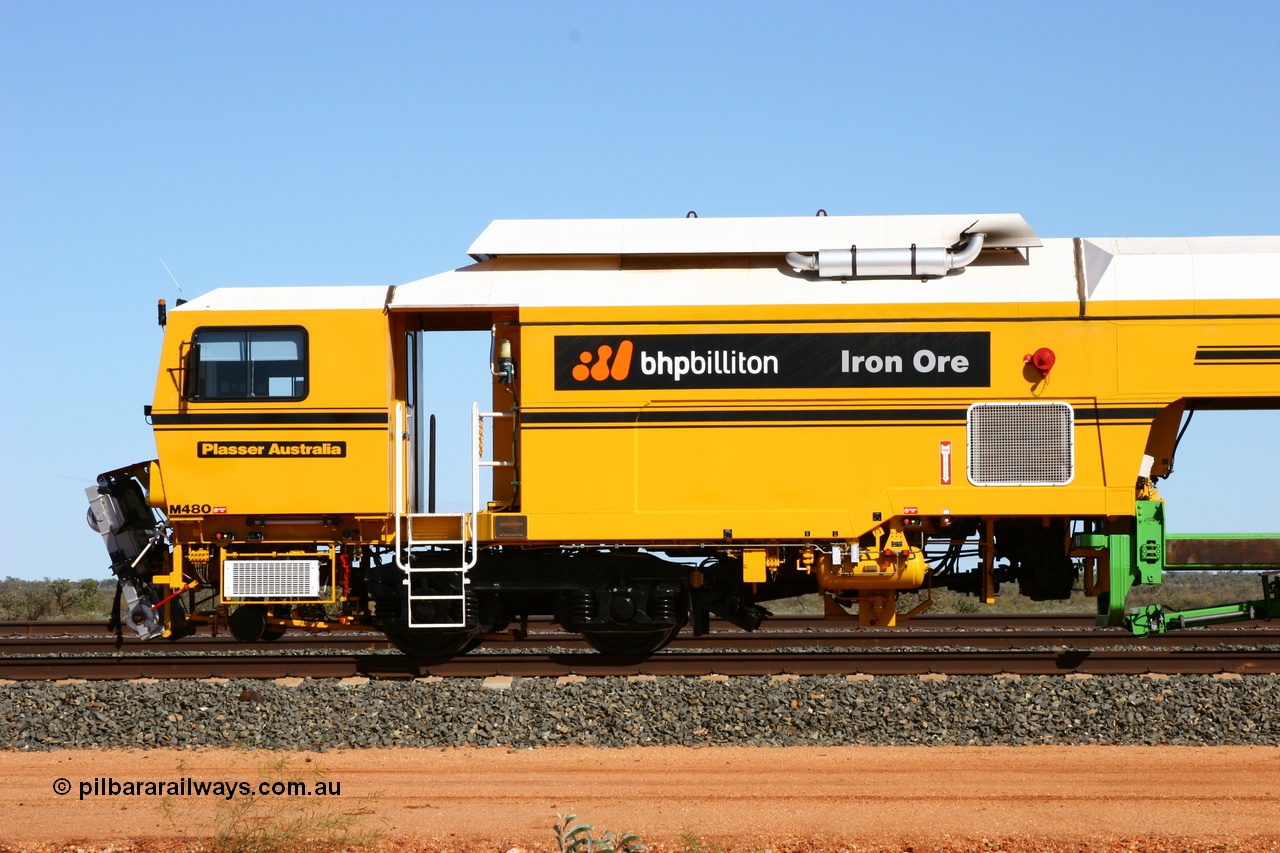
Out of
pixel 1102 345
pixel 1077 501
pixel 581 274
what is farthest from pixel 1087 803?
pixel 581 274

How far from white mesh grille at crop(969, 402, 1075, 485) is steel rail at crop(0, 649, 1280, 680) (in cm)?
182

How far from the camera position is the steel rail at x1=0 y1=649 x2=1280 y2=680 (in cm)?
1196

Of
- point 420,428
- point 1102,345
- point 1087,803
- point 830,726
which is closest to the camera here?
point 1087,803

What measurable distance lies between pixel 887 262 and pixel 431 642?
5410 mm

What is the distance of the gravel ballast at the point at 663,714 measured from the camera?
32.5ft

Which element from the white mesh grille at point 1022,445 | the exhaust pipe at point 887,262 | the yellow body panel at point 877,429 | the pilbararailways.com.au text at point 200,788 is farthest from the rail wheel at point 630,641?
the pilbararailways.com.au text at point 200,788

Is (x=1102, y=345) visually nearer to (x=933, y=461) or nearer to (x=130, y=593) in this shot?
(x=933, y=461)

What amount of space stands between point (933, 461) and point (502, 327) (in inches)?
156

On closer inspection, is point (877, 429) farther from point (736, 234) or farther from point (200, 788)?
point (200, 788)

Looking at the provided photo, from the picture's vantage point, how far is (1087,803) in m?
8.01

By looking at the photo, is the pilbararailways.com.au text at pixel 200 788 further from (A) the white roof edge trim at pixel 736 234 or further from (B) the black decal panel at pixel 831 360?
(A) the white roof edge trim at pixel 736 234

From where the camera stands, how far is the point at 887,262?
11.6 m

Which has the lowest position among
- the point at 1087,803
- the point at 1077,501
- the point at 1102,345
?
the point at 1087,803

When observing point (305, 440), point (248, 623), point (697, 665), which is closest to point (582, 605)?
point (697, 665)
